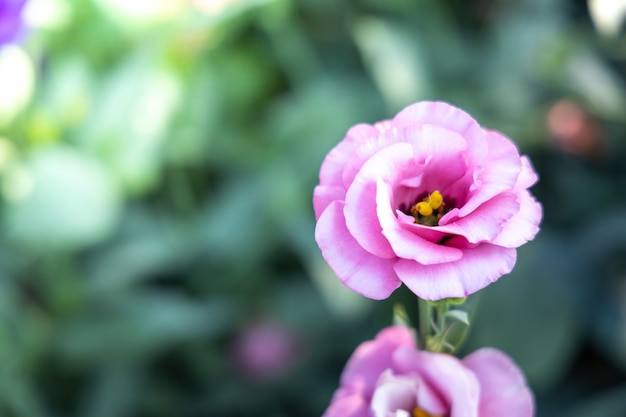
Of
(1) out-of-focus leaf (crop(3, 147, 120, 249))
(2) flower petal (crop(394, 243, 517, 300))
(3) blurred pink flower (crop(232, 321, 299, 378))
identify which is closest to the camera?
(2) flower petal (crop(394, 243, 517, 300))

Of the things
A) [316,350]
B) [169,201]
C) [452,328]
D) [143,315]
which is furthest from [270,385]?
[452,328]

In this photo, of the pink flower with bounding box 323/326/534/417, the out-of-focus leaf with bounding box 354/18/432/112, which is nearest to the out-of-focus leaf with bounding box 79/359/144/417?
the out-of-focus leaf with bounding box 354/18/432/112

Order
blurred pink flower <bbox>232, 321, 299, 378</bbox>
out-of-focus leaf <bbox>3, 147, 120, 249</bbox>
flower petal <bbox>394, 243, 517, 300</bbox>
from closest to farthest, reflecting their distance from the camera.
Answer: flower petal <bbox>394, 243, 517, 300</bbox> < out-of-focus leaf <bbox>3, 147, 120, 249</bbox> < blurred pink flower <bbox>232, 321, 299, 378</bbox>

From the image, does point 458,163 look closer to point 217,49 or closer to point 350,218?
point 350,218

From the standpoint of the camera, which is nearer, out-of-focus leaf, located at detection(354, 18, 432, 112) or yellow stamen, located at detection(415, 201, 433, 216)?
yellow stamen, located at detection(415, 201, 433, 216)

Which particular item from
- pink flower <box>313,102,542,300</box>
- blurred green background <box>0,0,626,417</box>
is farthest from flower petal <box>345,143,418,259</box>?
blurred green background <box>0,0,626,417</box>

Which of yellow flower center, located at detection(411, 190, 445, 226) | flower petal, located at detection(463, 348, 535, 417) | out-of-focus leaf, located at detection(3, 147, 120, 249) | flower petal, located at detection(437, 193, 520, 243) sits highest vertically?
out-of-focus leaf, located at detection(3, 147, 120, 249)

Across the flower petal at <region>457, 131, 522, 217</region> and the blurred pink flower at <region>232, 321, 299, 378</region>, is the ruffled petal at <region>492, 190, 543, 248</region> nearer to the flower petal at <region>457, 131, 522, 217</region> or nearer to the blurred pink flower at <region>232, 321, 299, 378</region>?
the flower petal at <region>457, 131, 522, 217</region>

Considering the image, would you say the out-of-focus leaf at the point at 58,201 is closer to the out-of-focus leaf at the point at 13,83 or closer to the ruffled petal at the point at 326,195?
the out-of-focus leaf at the point at 13,83

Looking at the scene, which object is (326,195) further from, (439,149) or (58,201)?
(58,201)

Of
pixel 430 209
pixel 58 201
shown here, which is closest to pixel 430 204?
pixel 430 209

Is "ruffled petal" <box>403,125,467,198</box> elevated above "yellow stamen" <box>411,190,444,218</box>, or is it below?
above
